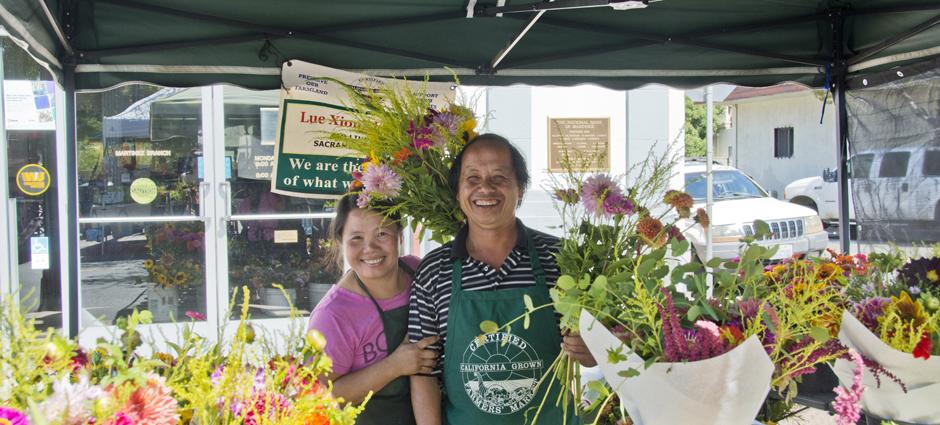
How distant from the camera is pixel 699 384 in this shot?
4.11ft

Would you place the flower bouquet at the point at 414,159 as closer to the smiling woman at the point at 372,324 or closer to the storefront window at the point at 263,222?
the smiling woman at the point at 372,324

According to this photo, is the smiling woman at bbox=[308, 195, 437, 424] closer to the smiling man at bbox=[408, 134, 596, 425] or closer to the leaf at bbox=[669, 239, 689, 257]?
the smiling man at bbox=[408, 134, 596, 425]

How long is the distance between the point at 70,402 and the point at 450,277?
1.15 metres

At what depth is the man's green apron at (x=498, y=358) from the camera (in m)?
1.85

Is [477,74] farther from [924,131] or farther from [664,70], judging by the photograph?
[924,131]

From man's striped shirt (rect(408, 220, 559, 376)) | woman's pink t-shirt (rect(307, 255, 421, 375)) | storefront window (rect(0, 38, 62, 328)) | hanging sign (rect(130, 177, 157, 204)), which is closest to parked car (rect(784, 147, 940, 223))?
man's striped shirt (rect(408, 220, 559, 376))

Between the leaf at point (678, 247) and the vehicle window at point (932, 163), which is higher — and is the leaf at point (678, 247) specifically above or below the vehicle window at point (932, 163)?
below

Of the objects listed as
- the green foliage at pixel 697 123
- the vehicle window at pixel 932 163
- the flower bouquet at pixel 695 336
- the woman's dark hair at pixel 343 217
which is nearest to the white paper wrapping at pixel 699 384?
the flower bouquet at pixel 695 336

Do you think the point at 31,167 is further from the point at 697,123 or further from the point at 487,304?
the point at 697,123

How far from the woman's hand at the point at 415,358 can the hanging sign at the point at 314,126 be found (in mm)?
1161

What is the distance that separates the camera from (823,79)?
10.6ft

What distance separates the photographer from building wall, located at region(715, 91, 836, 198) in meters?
21.2

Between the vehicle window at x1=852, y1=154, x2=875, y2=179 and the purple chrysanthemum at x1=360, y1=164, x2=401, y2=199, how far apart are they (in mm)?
2263

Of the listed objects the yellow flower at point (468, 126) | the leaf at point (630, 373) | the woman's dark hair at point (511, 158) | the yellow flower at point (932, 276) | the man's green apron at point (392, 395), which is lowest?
the man's green apron at point (392, 395)
